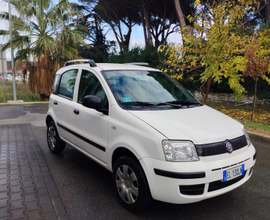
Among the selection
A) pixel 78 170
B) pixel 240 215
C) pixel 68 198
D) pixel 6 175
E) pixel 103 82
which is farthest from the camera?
pixel 78 170

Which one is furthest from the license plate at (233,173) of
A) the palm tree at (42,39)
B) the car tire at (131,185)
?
the palm tree at (42,39)

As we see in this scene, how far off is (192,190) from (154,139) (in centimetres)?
64

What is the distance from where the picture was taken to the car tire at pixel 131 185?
2623 millimetres

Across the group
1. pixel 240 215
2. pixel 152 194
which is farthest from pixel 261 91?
pixel 152 194

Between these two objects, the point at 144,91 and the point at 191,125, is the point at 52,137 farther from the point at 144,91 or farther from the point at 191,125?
the point at 191,125

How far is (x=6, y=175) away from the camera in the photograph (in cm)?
389

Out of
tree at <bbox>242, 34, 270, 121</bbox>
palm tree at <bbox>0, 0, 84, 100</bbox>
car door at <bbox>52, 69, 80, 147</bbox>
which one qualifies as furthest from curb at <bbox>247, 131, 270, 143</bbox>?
palm tree at <bbox>0, 0, 84, 100</bbox>

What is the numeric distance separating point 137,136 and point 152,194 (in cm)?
63

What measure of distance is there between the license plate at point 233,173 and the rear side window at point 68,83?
2.83 meters

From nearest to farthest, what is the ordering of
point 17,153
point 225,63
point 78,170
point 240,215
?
point 240,215, point 78,170, point 17,153, point 225,63

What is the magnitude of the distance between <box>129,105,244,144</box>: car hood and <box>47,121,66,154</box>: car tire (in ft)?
8.07

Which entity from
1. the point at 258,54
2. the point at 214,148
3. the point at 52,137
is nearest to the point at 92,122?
the point at 214,148

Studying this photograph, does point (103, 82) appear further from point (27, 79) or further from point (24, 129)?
point (27, 79)

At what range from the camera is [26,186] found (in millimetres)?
3490
